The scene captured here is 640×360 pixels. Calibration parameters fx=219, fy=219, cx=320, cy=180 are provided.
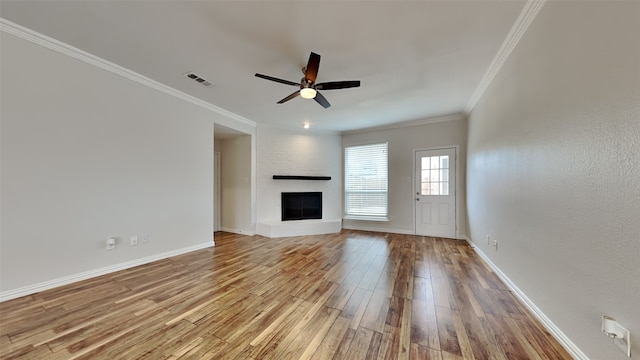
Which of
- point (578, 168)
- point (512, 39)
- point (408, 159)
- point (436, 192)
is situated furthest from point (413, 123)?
point (578, 168)

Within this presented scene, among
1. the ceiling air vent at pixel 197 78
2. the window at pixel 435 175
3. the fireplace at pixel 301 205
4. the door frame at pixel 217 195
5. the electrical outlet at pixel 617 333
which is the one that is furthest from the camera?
the door frame at pixel 217 195

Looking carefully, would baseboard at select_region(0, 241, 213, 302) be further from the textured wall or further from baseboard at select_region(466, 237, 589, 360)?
baseboard at select_region(466, 237, 589, 360)

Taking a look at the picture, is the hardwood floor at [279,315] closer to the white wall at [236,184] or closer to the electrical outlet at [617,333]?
the electrical outlet at [617,333]

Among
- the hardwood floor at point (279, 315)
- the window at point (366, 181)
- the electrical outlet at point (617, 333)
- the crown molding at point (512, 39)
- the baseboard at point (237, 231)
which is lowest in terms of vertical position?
the baseboard at point (237, 231)

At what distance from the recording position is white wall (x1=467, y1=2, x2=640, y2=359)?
1081 millimetres

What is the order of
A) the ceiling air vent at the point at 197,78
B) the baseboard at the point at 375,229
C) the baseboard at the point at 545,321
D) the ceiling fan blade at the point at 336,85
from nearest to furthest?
the baseboard at the point at 545,321 < the ceiling fan blade at the point at 336,85 < the ceiling air vent at the point at 197,78 < the baseboard at the point at 375,229

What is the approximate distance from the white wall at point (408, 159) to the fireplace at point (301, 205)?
1334 millimetres

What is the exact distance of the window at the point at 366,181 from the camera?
18.5 feet

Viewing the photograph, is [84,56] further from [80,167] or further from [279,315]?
[279,315]

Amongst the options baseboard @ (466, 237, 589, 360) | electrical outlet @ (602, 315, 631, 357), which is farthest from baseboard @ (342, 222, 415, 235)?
electrical outlet @ (602, 315, 631, 357)

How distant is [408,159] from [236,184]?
13.9ft

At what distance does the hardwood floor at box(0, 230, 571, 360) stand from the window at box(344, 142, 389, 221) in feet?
8.51

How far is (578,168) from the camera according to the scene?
139 centimetres

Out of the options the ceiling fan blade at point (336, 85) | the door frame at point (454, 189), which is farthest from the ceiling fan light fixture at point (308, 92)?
the door frame at point (454, 189)
